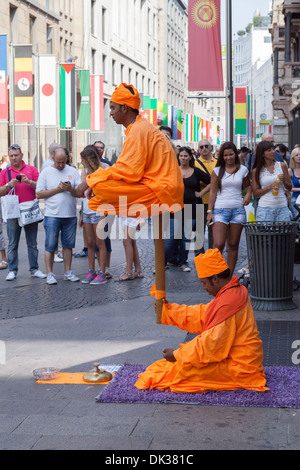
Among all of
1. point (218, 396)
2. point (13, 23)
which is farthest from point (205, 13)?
point (13, 23)

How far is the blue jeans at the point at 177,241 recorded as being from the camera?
36.6 feet

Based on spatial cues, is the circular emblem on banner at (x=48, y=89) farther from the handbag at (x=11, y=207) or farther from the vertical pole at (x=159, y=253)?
the vertical pole at (x=159, y=253)

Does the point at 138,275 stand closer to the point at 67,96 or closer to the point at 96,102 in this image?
the point at 67,96

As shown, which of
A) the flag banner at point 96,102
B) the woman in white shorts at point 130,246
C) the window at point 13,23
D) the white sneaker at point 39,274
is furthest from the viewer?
the window at point 13,23

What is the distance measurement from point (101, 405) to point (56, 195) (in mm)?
5496

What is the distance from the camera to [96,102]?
30.0m

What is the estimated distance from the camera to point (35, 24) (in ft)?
113

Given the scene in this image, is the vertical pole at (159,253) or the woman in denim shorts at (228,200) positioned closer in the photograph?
the vertical pole at (159,253)

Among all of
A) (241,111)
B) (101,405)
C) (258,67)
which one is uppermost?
(258,67)

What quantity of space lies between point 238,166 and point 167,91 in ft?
217

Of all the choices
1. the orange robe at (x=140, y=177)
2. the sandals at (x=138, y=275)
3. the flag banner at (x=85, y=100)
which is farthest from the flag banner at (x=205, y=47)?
the flag banner at (x=85, y=100)

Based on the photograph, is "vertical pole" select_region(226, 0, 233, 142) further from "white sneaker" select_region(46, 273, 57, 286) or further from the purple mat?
the purple mat

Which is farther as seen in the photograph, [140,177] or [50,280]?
[50,280]

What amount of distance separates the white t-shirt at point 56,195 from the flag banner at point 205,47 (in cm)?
349
